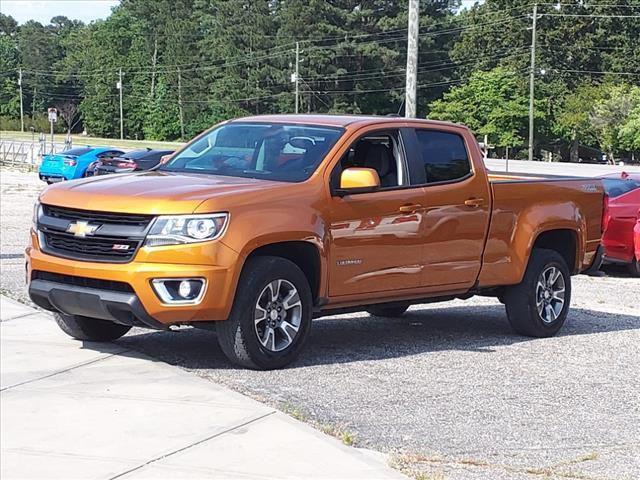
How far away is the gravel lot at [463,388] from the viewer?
6.02 m

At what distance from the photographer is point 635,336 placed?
1034cm

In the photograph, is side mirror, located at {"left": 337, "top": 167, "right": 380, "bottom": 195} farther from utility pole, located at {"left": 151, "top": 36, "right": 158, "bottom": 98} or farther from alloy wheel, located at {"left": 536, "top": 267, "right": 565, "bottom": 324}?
utility pole, located at {"left": 151, "top": 36, "right": 158, "bottom": 98}

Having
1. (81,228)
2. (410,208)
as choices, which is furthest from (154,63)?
(81,228)

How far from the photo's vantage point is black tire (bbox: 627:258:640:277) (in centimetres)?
1579

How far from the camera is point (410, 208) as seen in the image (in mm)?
8719

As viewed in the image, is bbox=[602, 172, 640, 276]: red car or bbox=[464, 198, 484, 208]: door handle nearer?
bbox=[464, 198, 484, 208]: door handle

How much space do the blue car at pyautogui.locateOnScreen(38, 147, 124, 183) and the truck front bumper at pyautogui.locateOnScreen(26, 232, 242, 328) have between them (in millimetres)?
28749

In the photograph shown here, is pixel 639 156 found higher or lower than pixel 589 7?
lower

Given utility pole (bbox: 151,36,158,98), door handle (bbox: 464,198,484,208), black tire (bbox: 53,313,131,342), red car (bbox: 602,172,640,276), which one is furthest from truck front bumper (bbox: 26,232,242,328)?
utility pole (bbox: 151,36,158,98)

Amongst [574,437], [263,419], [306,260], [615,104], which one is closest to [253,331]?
[306,260]

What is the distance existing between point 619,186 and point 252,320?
10.3 m

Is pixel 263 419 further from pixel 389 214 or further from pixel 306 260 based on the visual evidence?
→ pixel 389 214

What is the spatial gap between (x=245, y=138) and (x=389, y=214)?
4.50 feet

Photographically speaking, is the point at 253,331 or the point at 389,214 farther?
the point at 389,214
